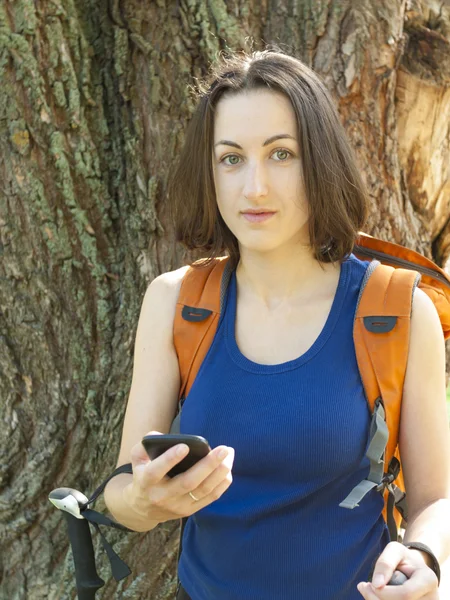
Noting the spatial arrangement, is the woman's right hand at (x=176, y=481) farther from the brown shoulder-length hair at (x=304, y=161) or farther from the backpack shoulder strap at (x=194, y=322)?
the brown shoulder-length hair at (x=304, y=161)

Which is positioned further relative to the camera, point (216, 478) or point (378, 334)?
point (378, 334)

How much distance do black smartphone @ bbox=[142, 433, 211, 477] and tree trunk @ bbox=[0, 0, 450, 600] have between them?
3.94ft

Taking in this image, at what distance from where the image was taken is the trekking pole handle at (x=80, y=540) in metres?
2.04

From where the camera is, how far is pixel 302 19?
2840mm

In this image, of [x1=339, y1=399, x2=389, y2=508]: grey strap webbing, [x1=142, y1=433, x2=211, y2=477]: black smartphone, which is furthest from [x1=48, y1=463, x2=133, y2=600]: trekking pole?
[x1=339, y1=399, x2=389, y2=508]: grey strap webbing

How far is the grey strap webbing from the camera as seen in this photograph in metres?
1.80

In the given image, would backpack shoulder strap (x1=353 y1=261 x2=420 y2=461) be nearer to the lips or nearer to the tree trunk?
the lips

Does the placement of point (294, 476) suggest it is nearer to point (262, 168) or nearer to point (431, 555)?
point (431, 555)

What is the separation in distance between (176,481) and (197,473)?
2.8 inches

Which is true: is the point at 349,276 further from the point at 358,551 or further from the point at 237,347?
the point at 358,551

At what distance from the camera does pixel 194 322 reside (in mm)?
2076

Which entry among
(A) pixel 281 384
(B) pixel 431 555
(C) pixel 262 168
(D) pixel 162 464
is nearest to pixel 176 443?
(D) pixel 162 464

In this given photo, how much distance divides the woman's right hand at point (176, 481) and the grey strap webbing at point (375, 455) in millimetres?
333

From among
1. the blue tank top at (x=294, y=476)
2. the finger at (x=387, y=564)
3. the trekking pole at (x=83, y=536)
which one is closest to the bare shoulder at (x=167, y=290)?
the blue tank top at (x=294, y=476)
